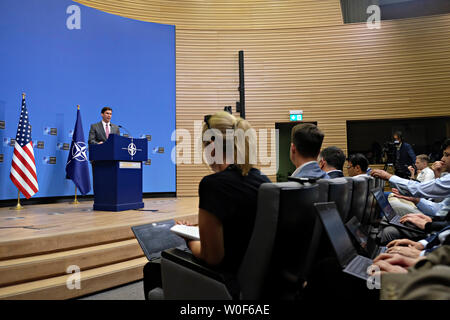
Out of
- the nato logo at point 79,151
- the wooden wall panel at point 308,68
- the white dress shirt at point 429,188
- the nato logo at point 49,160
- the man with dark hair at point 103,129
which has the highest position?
the wooden wall panel at point 308,68

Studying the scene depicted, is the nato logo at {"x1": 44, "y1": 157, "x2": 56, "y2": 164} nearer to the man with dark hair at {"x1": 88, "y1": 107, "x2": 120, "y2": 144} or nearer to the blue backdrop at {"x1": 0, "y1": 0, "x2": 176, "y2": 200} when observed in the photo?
the blue backdrop at {"x1": 0, "y1": 0, "x2": 176, "y2": 200}

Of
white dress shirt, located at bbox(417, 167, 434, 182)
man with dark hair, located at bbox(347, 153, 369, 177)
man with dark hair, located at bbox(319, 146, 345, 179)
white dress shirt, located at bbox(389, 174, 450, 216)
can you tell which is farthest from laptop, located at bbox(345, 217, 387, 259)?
white dress shirt, located at bbox(417, 167, 434, 182)

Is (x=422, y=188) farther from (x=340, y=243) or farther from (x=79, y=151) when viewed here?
(x=79, y=151)

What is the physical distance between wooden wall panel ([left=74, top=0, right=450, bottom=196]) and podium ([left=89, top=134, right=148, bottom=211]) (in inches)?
127

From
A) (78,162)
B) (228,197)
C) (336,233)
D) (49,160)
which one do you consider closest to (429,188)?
(336,233)

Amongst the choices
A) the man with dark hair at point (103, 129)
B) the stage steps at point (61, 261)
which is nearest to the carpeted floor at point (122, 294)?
the stage steps at point (61, 261)

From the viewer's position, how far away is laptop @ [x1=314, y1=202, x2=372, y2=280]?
3.73 feet

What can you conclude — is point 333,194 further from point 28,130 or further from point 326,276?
point 28,130

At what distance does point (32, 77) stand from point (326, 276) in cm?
626

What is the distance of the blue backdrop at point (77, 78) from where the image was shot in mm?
5453

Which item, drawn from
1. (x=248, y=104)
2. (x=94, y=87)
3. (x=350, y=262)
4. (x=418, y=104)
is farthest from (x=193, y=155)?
(x=350, y=262)

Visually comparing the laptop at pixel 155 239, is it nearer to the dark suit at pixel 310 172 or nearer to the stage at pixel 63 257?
the dark suit at pixel 310 172

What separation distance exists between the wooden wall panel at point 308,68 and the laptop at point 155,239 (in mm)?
6040

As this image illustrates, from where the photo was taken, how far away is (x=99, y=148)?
443 centimetres
